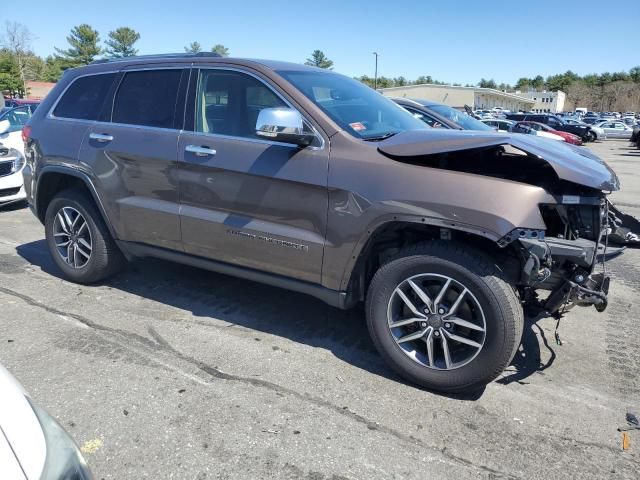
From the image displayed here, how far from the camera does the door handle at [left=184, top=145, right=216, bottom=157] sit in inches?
144

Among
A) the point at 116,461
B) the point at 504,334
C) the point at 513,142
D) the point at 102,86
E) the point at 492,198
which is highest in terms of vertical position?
the point at 102,86

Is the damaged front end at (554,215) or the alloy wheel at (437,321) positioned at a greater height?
the damaged front end at (554,215)

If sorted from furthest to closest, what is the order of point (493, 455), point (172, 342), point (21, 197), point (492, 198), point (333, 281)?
point (21, 197) → point (172, 342) → point (333, 281) → point (492, 198) → point (493, 455)

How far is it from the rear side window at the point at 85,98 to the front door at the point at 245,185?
1037 mm

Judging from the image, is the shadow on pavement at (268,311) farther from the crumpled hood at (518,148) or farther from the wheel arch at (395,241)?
the crumpled hood at (518,148)

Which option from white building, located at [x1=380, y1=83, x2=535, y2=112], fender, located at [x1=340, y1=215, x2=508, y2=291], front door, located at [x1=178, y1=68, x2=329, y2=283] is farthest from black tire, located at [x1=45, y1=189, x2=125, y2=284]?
white building, located at [x1=380, y1=83, x2=535, y2=112]

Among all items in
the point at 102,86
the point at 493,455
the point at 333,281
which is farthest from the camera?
the point at 102,86

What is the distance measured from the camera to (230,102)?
3779 mm

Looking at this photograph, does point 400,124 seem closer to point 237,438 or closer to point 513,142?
point 513,142

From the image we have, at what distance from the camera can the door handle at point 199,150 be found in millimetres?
3650

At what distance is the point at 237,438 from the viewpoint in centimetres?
266

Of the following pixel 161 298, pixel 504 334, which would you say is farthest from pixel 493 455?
pixel 161 298

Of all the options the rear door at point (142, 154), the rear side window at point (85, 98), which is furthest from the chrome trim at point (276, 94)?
the rear side window at point (85, 98)

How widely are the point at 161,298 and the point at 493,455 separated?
3.00 metres
